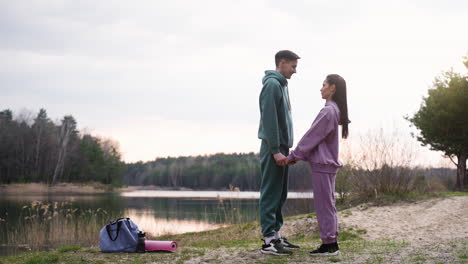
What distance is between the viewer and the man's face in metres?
5.03

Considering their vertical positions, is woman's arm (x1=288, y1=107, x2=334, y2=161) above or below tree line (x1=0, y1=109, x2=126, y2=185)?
below

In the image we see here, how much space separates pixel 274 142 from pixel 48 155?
5220 centimetres

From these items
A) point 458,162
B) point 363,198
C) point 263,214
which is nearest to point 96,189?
point 458,162

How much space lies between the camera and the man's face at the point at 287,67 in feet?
16.5

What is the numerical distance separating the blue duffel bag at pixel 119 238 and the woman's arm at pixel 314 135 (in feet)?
7.39

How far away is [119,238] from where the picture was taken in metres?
5.74

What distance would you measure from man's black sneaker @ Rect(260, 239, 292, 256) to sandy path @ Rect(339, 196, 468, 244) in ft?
14.5

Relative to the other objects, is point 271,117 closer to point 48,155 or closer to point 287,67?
point 287,67

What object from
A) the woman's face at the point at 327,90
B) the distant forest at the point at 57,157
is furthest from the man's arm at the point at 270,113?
the distant forest at the point at 57,157

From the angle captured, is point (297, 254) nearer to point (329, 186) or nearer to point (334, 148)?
point (329, 186)

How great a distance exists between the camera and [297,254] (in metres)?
4.91

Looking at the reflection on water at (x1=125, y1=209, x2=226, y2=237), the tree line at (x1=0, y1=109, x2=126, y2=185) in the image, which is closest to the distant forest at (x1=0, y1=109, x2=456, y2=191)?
the tree line at (x1=0, y1=109, x2=126, y2=185)

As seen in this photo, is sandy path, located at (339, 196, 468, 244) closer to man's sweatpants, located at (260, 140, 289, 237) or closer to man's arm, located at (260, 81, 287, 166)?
man's sweatpants, located at (260, 140, 289, 237)

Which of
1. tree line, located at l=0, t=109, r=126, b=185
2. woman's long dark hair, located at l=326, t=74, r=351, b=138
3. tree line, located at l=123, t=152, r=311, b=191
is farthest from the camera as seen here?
tree line, located at l=123, t=152, r=311, b=191
